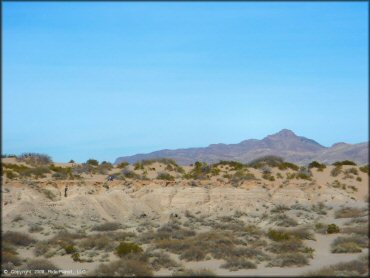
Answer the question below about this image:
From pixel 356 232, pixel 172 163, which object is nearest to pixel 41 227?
pixel 356 232

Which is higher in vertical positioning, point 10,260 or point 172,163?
point 172,163

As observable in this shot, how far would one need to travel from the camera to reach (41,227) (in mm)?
31281

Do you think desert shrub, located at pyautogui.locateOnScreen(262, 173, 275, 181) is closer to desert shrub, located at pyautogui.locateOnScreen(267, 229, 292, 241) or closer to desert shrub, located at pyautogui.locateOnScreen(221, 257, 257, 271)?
desert shrub, located at pyautogui.locateOnScreen(267, 229, 292, 241)

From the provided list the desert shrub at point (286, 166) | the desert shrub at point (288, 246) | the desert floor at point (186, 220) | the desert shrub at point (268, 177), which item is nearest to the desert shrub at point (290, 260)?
the desert floor at point (186, 220)

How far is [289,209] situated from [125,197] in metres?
14.1

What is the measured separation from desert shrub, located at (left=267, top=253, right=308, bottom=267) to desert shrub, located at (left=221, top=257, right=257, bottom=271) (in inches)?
29.1

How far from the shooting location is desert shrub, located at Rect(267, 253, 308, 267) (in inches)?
707

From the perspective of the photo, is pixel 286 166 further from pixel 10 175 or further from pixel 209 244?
pixel 209 244

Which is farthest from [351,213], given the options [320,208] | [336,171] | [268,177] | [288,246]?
[336,171]

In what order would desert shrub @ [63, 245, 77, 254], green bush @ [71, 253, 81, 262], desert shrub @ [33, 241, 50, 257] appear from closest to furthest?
green bush @ [71, 253, 81, 262] < desert shrub @ [63, 245, 77, 254] < desert shrub @ [33, 241, 50, 257]

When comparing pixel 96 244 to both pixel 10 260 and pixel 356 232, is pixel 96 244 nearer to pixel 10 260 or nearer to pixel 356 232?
pixel 10 260

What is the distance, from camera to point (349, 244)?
20.1 metres

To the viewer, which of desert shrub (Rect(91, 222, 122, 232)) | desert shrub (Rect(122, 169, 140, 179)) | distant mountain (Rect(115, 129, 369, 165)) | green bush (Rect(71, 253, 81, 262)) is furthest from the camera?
distant mountain (Rect(115, 129, 369, 165))

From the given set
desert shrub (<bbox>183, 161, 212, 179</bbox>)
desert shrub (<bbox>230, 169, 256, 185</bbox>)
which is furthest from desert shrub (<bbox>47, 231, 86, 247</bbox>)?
desert shrub (<bbox>183, 161, 212, 179</bbox>)
